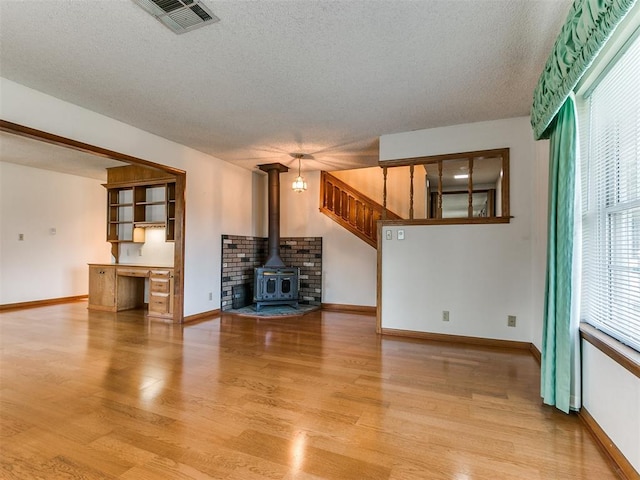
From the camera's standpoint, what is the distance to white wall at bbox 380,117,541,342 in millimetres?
3689

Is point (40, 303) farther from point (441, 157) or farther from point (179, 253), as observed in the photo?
point (441, 157)

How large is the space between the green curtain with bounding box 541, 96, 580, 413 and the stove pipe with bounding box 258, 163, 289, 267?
4145mm

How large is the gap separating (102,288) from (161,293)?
1.46m

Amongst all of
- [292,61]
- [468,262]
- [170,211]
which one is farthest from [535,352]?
[170,211]

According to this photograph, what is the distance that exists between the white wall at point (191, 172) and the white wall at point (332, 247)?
776mm

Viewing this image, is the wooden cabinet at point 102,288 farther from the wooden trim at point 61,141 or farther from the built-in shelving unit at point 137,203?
the wooden trim at point 61,141

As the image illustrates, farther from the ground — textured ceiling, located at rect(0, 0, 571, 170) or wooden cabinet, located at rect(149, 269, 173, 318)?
textured ceiling, located at rect(0, 0, 571, 170)

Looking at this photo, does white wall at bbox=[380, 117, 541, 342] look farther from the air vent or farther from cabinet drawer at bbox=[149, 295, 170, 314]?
cabinet drawer at bbox=[149, 295, 170, 314]

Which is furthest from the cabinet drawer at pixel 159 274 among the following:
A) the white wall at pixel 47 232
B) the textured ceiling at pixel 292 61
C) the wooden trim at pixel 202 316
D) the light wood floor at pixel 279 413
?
the white wall at pixel 47 232

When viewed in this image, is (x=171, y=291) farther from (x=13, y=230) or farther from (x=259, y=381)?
(x=13, y=230)

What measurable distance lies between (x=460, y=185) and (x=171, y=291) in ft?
19.4

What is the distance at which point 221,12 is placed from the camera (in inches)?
79.7

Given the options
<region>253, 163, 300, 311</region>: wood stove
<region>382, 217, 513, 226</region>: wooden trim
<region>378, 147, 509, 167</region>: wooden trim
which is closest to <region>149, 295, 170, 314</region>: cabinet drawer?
<region>253, 163, 300, 311</region>: wood stove

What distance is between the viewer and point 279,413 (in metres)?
2.17
